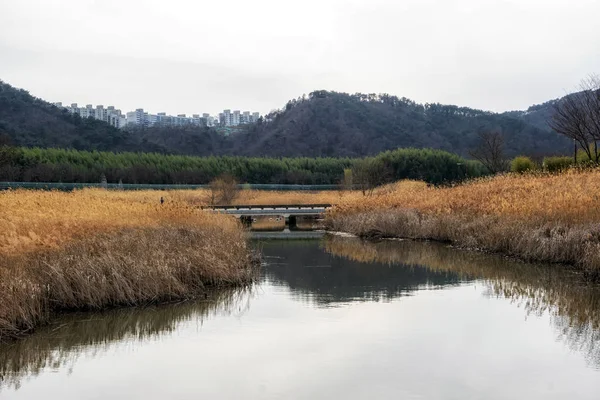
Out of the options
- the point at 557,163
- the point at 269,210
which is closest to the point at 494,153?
the point at 557,163

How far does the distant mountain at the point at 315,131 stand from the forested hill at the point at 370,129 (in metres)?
0.11

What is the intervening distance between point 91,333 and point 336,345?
13.3 ft

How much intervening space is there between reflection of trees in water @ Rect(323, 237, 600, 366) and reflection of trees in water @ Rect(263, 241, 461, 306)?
797 millimetres

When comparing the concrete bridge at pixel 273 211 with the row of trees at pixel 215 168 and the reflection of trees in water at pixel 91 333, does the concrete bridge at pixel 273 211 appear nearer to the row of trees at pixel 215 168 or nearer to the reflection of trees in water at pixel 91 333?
the row of trees at pixel 215 168

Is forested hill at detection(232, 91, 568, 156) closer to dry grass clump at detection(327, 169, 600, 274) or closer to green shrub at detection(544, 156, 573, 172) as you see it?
green shrub at detection(544, 156, 573, 172)

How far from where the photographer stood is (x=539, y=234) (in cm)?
1703

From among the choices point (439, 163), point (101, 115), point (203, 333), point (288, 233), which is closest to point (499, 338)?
point (203, 333)

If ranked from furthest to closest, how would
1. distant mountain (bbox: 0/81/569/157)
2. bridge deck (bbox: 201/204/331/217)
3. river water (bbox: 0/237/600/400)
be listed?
distant mountain (bbox: 0/81/569/157) → bridge deck (bbox: 201/204/331/217) → river water (bbox: 0/237/600/400)

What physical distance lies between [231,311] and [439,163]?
49.2 m

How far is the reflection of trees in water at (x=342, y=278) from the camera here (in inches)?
529

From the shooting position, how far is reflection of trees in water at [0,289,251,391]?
8836mm

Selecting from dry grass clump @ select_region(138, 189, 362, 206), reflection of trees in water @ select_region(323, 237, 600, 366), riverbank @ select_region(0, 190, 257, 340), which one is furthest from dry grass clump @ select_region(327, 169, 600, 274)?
dry grass clump @ select_region(138, 189, 362, 206)

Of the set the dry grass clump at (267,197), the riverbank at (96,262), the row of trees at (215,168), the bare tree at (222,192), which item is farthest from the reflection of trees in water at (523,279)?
the row of trees at (215,168)

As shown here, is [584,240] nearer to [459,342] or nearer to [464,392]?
[459,342]
